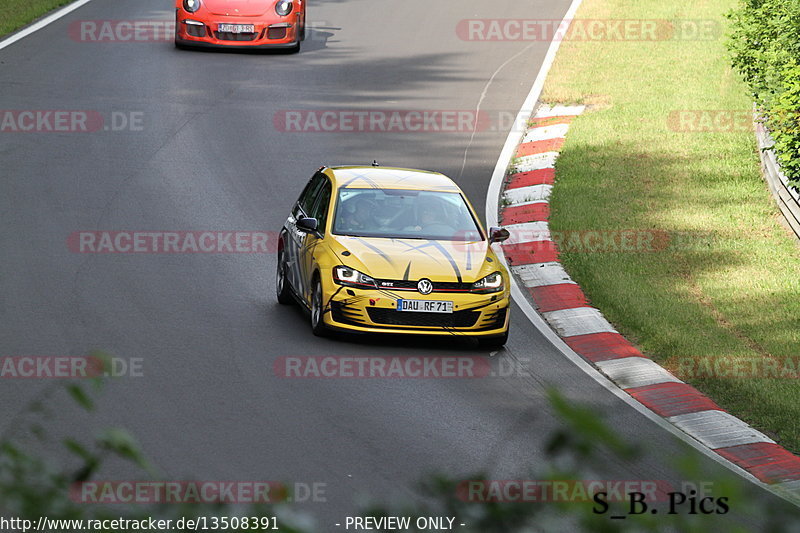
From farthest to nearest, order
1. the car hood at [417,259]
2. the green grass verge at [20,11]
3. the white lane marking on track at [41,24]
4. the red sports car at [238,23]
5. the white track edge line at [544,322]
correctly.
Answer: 1. the green grass verge at [20,11]
2. the white lane marking on track at [41,24]
3. the red sports car at [238,23]
4. the car hood at [417,259]
5. the white track edge line at [544,322]

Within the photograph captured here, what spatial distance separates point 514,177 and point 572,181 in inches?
37.4

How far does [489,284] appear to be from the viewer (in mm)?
11852

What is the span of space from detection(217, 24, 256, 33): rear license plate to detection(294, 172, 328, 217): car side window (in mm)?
11413

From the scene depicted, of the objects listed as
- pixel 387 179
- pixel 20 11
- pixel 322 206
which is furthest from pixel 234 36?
pixel 322 206

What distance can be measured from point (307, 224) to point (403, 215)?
1.01 meters

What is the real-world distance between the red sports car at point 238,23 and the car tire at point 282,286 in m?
11.8

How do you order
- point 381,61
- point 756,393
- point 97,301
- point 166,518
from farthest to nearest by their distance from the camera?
point 381,61
point 97,301
point 756,393
point 166,518

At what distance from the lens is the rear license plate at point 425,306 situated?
11547mm

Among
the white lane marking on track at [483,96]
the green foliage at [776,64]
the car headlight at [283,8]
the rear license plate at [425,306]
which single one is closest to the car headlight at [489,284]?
the rear license plate at [425,306]

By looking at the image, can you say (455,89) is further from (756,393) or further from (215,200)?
(756,393)

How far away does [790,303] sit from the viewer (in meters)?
13.0

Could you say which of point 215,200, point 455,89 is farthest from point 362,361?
point 455,89

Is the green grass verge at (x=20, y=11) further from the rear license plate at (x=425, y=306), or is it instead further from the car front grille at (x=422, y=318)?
the rear license plate at (x=425, y=306)

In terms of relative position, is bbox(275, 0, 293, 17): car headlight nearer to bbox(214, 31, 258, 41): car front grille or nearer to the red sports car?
the red sports car
